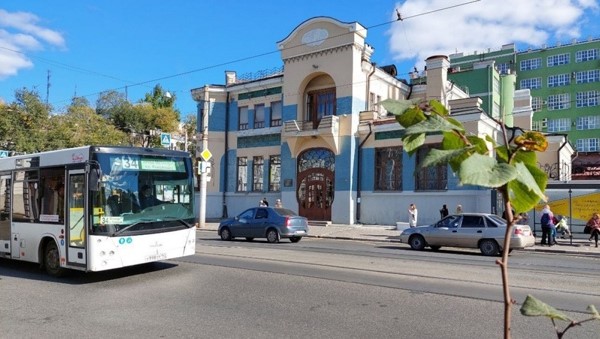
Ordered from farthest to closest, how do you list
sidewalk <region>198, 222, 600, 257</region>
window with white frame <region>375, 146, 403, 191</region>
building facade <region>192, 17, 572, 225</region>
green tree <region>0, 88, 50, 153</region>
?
green tree <region>0, 88, 50, 153</region> → window with white frame <region>375, 146, 403, 191</region> → building facade <region>192, 17, 572, 225</region> → sidewalk <region>198, 222, 600, 257</region>

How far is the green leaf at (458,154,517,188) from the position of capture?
4.83 ft

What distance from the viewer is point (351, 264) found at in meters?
12.8

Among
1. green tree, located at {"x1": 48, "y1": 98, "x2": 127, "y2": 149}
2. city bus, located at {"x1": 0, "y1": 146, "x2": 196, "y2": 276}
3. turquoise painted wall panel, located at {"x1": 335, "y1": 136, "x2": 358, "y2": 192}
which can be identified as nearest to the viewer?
city bus, located at {"x1": 0, "y1": 146, "x2": 196, "y2": 276}

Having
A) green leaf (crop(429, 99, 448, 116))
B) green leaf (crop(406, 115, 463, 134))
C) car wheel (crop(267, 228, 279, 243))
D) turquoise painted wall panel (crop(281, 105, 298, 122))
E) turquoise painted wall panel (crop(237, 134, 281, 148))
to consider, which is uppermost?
turquoise painted wall panel (crop(281, 105, 298, 122))

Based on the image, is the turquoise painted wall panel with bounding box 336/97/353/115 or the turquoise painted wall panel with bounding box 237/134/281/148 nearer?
the turquoise painted wall panel with bounding box 336/97/353/115

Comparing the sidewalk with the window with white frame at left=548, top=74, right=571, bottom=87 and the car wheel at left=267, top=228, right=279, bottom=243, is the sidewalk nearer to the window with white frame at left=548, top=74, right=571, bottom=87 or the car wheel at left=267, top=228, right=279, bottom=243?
the car wheel at left=267, top=228, right=279, bottom=243

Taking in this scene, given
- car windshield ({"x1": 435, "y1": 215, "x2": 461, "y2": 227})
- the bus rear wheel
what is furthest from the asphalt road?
car windshield ({"x1": 435, "y1": 215, "x2": 461, "y2": 227})

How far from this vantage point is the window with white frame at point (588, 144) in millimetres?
61844

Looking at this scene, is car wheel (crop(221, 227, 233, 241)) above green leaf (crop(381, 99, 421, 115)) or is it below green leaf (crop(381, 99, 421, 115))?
below

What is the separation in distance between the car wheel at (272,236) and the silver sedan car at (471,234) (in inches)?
196

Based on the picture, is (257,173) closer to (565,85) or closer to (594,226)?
(594,226)

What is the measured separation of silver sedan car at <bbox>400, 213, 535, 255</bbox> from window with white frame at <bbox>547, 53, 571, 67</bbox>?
57.1m

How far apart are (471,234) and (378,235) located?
695cm

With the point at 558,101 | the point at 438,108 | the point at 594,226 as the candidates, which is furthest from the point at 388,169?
the point at 558,101
